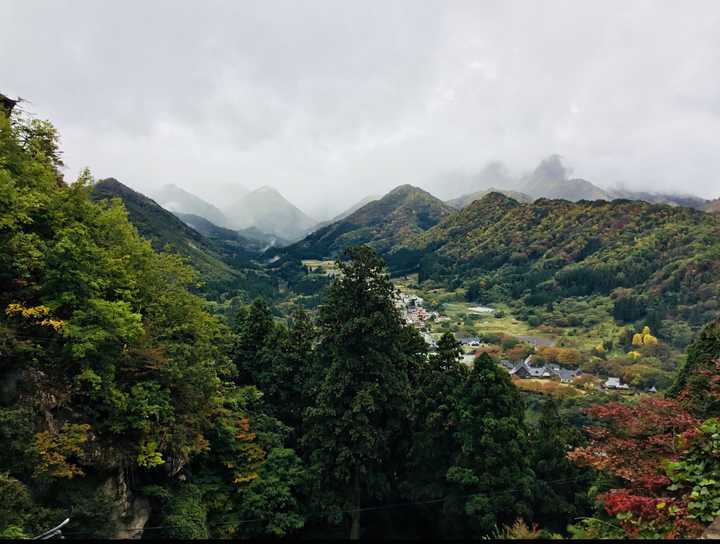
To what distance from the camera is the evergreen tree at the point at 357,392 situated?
19569mm

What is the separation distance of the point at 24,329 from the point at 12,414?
301cm

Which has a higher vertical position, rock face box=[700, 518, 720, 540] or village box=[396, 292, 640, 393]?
rock face box=[700, 518, 720, 540]

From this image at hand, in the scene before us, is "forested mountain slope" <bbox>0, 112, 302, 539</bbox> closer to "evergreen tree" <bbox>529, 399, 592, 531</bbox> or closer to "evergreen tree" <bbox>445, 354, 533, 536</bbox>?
"evergreen tree" <bbox>445, 354, 533, 536</bbox>

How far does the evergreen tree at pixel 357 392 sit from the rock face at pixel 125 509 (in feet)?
24.1

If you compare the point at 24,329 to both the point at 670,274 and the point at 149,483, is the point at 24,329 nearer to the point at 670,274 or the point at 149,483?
the point at 149,483

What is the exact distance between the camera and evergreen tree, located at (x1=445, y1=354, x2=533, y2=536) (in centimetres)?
1819

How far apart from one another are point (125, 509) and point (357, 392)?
976 cm

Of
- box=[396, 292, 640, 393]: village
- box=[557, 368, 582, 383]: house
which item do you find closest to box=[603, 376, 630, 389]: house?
box=[396, 292, 640, 393]: village

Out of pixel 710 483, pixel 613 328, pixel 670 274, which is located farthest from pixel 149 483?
pixel 670 274

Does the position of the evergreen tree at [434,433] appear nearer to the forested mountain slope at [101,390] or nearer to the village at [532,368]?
the forested mountain slope at [101,390]

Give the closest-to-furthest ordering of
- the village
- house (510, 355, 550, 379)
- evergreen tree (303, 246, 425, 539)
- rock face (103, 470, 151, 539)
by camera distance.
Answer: rock face (103, 470, 151, 539)
evergreen tree (303, 246, 425, 539)
the village
house (510, 355, 550, 379)

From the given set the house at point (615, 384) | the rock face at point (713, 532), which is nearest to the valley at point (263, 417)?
the rock face at point (713, 532)

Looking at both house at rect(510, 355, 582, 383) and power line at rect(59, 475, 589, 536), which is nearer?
power line at rect(59, 475, 589, 536)

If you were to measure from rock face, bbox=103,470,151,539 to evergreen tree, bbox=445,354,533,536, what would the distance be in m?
12.2
